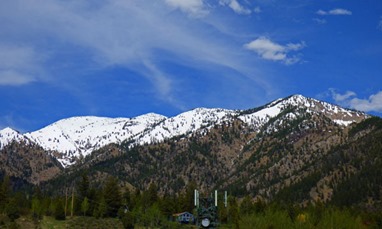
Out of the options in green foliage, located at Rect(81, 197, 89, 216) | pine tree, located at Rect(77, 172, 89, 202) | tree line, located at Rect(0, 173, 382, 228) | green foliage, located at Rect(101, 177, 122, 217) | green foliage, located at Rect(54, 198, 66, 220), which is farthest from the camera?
pine tree, located at Rect(77, 172, 89, 202)

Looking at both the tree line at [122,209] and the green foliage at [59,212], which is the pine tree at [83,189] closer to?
the tree line at [122,209]

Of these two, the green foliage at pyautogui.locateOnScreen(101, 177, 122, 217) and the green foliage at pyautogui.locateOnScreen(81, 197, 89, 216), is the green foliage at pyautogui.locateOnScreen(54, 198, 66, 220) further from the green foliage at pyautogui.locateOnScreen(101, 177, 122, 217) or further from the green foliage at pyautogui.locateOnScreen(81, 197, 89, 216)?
the green foliage at pyautogui.locateOnScreen(101, 177, 122, 217)

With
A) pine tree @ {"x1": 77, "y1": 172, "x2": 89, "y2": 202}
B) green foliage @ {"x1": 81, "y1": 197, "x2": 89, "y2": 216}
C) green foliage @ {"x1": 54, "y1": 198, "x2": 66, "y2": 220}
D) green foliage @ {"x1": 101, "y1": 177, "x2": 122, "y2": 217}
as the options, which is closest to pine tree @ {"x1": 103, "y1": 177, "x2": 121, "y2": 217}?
green foliage @ {"x1": 101, "y1": 177, "x2": 122, "y2": 217}

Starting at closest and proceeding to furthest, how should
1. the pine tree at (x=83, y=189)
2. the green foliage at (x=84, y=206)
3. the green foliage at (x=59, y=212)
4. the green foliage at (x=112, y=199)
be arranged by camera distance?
the green foliage at (x=59, y=212) < the green foliage at (x=84, y=206) < the green foliage at (x=112, y=199) < the pine tree at (x=83, y=189)

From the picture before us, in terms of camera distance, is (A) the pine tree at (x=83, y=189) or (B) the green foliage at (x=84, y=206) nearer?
(B) the green foliage at (x=84, y=206)

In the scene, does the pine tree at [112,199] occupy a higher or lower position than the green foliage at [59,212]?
higher

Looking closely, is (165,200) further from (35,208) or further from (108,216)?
(35,208)

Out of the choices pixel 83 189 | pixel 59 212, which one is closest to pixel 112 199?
pixel 83 189

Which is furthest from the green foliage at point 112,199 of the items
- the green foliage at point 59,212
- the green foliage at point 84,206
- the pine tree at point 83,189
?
the green foliage at point 59,212

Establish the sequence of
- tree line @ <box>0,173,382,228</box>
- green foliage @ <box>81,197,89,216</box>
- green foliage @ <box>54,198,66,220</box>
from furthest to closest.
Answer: green foliage @ <box>81,197,89,216</box>
green foliage @ <box>54,198,66,220</box>
tree line @ <box>0,173,382,228</box>

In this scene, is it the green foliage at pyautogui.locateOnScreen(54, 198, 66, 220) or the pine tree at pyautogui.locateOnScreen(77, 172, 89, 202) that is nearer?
the green foliage at pyautogui.locateOnScreen(54, 198, 66, 220)

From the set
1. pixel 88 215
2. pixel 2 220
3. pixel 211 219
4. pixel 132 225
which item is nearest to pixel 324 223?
pixel 211 219

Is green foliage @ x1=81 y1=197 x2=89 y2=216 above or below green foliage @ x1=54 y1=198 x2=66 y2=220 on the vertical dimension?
above

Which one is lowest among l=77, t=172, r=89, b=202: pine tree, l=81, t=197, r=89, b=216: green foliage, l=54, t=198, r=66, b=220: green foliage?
l=54, t=198, r=66, b=220: green foliage
